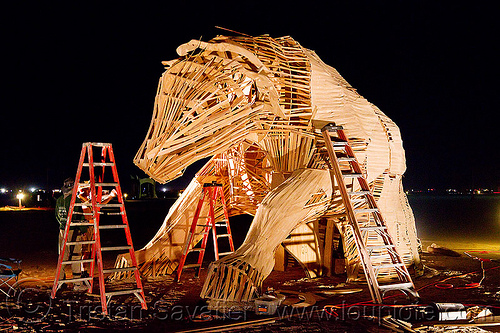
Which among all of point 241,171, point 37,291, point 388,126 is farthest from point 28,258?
point 388,126

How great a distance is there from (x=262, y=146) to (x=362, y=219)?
191cm

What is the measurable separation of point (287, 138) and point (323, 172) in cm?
79

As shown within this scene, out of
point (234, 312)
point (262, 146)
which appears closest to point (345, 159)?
point (262, 146)

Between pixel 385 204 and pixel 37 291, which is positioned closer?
pixel 37 291

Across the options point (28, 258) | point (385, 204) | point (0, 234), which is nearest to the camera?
point (385, 204)

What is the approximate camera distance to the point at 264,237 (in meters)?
6.93

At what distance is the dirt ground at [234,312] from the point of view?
5715 millimetres

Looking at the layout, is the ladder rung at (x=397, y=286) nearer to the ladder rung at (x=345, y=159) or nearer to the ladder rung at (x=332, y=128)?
the ladder rung at (x=345, y=159)

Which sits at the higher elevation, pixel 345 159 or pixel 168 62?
pixel 168 62

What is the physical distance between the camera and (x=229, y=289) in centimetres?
653

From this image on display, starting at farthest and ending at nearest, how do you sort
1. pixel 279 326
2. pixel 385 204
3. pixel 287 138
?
pixel 385 204 < pixel 287 138 < pixel 279 326

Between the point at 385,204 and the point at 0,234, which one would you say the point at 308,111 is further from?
the point at 0,234

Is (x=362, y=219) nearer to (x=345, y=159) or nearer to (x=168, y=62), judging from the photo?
(x=345, y=159)

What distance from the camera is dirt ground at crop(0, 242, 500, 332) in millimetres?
5715
